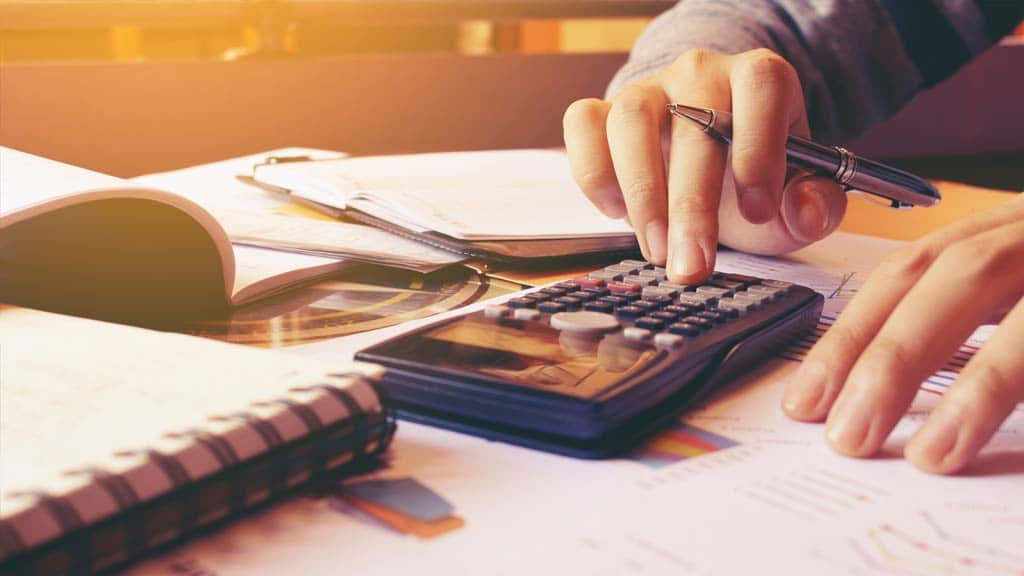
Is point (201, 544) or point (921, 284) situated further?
point (921, 284)

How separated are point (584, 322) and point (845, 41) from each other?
677 mm

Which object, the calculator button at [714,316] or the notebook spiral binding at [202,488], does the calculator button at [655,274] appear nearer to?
the calculator button at [714,316]

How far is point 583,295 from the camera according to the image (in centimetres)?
47

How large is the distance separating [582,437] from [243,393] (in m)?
0.11

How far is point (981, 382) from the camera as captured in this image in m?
0.34

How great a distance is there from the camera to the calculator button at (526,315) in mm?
434

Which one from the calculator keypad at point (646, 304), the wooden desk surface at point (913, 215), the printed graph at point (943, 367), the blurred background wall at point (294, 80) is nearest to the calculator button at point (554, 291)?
the calculator keypad at point (646, 304)

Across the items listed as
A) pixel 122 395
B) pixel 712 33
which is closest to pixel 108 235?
pixel 122 395

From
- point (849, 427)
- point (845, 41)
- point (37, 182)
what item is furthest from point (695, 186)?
point (845, 41)

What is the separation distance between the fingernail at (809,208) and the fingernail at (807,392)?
24cm

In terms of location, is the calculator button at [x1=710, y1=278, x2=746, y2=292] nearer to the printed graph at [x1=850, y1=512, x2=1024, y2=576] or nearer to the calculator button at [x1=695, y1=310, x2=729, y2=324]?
the calculator button at [x1=695, y1=310, x2=729, y2=324]

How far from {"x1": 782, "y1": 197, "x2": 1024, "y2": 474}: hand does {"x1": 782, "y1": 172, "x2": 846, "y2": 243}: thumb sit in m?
0.15

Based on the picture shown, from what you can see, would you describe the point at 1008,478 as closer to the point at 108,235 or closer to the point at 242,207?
the point at 108,235

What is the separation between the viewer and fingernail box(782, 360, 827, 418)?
36 centimetres
